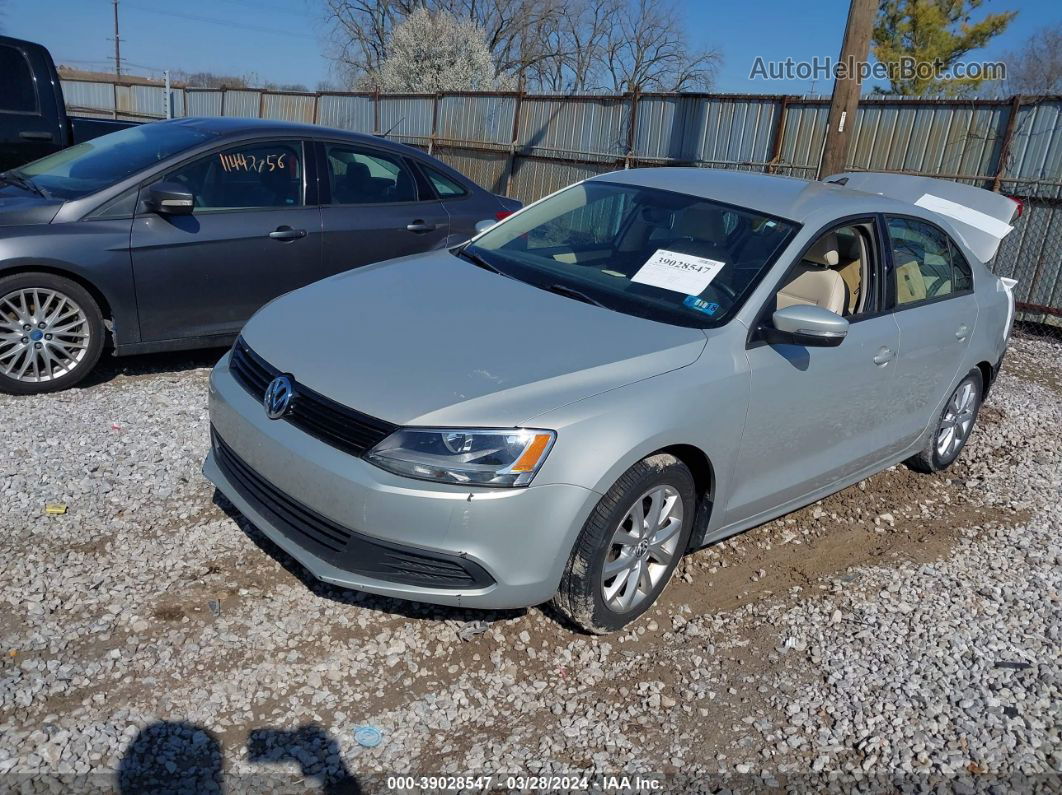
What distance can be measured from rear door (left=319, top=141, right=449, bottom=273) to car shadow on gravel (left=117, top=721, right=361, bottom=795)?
3800mm

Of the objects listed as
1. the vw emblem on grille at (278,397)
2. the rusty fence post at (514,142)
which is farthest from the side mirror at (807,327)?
the rusty fence post at (514,142)

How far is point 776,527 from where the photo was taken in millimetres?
4551

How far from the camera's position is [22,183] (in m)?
5.47

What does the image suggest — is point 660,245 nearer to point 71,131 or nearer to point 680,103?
point 71,131

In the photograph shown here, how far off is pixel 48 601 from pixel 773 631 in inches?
112

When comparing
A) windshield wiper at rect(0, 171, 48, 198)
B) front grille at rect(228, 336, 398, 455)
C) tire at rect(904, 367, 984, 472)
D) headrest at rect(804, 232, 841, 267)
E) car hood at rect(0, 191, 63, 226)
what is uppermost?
headrest at rect(804, 232, 841, 267)

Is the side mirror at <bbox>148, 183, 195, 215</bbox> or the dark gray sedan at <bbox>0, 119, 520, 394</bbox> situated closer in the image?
the dark gray sedan at <bbox>0, 119, 520, 394</bbox>

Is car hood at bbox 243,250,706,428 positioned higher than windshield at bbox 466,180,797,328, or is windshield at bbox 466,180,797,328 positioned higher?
windshield at bbox 466,180,797,328

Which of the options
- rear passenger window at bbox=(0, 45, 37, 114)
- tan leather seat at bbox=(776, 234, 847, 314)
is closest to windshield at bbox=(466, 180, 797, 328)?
tan leather seat at bbox=(776, 234, 847, 314)

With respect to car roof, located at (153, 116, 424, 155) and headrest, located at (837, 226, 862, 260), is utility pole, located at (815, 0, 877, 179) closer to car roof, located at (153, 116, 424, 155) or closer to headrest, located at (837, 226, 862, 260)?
headrest, located at (837, 226, 862, 260)

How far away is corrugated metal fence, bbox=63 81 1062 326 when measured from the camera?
942 centimetres

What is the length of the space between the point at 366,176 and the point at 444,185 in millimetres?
639

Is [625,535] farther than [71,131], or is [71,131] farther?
[71,131]

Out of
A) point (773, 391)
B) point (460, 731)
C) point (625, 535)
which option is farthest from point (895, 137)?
point (460, 731)
